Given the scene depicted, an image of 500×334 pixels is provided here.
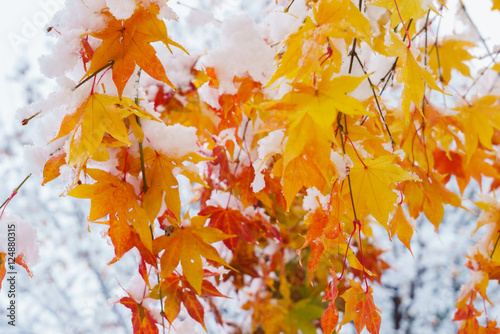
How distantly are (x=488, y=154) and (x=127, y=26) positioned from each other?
105 centimetres

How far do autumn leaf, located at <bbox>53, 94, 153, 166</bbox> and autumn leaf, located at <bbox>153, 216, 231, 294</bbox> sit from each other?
0.22m

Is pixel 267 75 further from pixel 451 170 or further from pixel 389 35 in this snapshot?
pixel 451 170

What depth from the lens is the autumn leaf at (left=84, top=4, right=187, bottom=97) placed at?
0.56 metres

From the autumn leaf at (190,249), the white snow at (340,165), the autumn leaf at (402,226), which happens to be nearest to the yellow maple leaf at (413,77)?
the white snow at (340,165)

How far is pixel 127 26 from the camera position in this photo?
577 mm

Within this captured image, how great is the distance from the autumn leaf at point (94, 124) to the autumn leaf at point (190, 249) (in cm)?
22

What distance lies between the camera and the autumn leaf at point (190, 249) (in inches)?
26.3

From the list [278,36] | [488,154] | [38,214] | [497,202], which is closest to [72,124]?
[278,36]

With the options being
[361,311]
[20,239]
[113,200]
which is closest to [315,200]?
[361,311]

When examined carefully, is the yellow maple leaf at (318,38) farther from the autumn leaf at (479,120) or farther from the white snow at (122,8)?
the autumn leaf at (479,120)

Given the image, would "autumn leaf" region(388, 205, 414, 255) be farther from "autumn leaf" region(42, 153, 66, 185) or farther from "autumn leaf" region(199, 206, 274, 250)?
"autumn leaf" region(42, 153, 66, 185)

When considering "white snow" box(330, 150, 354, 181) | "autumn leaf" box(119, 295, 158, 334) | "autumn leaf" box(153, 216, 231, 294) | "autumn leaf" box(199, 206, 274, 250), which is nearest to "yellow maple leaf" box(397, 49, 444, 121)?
"white snow" box(330, 150, 354, 181)

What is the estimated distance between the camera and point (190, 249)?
0.69 m

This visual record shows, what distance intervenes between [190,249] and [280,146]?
0.28 meters
